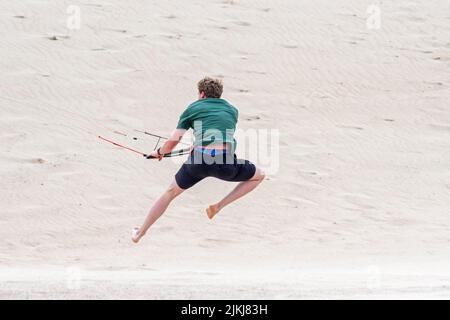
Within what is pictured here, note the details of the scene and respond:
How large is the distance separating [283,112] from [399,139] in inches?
68.7

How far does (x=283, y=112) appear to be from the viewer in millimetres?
16625

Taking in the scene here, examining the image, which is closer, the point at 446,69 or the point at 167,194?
the point at 167,194

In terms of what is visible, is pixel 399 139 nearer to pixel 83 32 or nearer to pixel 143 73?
pixel 143 73

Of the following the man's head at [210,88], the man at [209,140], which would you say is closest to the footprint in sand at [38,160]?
the man at [209,140]

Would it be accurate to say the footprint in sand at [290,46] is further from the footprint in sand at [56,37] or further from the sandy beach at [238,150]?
the footprint in sand at [56,37]

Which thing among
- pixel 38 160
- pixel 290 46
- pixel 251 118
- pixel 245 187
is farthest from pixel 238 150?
pixel 245 187

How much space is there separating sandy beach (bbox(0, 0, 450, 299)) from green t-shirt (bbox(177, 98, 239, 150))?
1.12 meters

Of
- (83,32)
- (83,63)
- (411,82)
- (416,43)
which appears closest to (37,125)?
(83,63)

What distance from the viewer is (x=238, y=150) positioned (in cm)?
1495

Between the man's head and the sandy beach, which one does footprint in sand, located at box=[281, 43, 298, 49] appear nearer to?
the sandy beach

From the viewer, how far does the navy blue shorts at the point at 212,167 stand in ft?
30.2

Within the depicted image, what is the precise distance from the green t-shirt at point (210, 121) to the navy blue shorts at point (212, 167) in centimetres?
10

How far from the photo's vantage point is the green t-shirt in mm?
9188

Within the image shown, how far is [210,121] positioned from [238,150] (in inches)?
227
